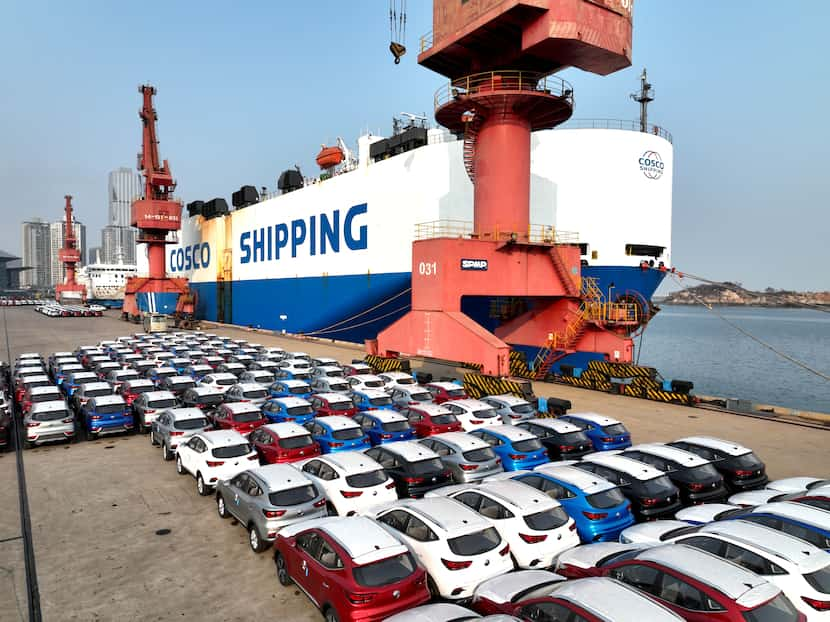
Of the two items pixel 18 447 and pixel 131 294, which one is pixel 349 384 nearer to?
pixel 18 447

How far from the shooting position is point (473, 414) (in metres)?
17.3

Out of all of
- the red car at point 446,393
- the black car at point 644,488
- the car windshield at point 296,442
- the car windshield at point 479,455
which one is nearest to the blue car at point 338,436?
the car windshield at point 296,442

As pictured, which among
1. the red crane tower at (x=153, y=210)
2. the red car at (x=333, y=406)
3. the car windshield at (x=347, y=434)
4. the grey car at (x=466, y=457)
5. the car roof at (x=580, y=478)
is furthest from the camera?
the red crane tower at (x=153, y=210)

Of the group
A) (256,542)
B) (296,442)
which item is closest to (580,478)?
(256,542)

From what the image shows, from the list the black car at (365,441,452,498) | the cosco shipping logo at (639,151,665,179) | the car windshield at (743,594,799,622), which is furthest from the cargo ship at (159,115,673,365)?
the car windshield at (743,594,799,622)

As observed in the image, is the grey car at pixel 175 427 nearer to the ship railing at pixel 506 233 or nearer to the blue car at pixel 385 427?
the blue car at pixel 385 427

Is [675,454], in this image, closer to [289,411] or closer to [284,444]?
[284,444]

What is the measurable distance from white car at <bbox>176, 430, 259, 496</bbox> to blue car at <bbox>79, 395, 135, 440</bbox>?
17.6 feet

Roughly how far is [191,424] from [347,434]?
4.78 m

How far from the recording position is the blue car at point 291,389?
20.9 metres

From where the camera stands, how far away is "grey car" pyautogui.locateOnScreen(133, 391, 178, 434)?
60.2 ft

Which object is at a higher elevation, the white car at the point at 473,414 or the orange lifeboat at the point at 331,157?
the orange lifeboat at the point at 331,157

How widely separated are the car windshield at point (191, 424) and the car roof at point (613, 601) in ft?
40.5

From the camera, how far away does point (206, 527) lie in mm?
11188
